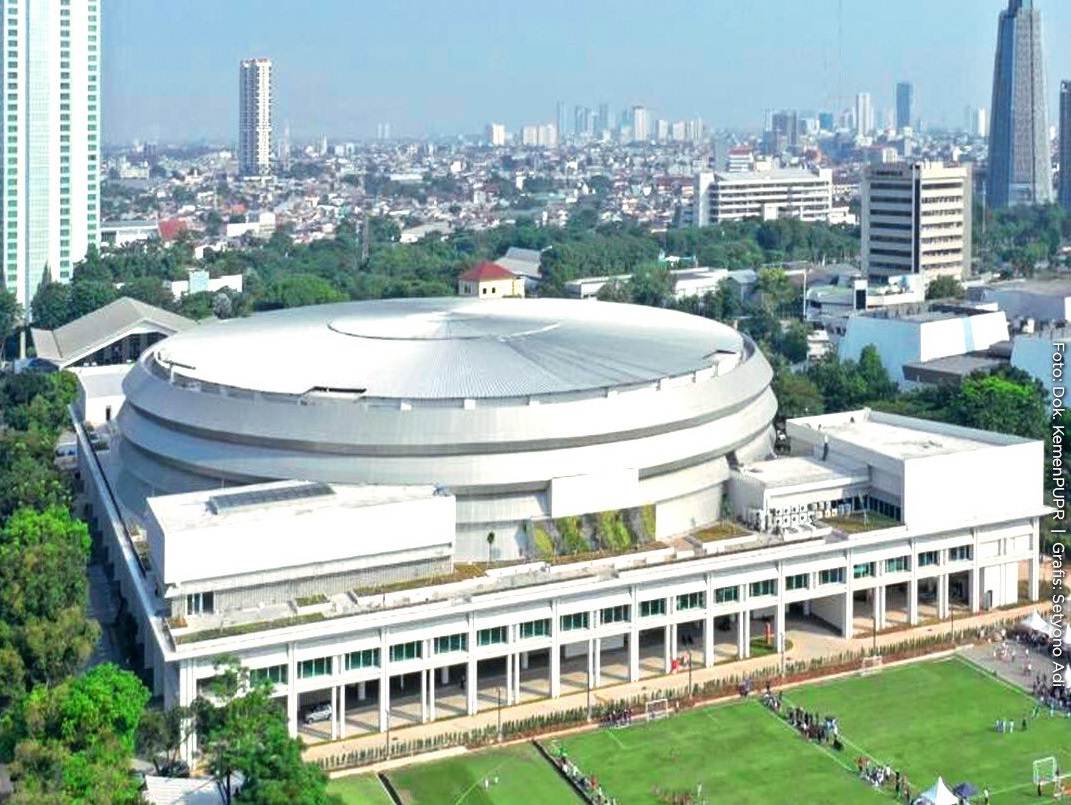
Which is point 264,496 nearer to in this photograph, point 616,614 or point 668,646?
point 616,614

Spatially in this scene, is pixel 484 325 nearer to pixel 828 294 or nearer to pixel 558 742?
pixel 558 742

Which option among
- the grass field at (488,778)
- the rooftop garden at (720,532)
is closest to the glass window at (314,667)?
the grass field at (488,778)

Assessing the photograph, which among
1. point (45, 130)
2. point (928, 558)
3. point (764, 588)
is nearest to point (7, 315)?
point (45, 130)

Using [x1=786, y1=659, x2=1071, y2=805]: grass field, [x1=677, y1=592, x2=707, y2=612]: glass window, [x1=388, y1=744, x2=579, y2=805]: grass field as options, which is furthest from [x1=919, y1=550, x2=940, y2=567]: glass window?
[x1=388, y1=744, x2=579, y2=805]: grass field

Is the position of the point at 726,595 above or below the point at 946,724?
above

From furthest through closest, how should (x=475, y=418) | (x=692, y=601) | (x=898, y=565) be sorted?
(x=898, y=565) < (x=475, y=418) < (x=692, y=601)

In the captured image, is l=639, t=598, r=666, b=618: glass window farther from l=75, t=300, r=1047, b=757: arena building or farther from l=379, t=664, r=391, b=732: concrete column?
l=379, t=664, r=391, b=732: concrete column

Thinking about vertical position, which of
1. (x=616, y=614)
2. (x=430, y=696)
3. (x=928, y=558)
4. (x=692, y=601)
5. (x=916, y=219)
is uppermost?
(x=916, y=219)
